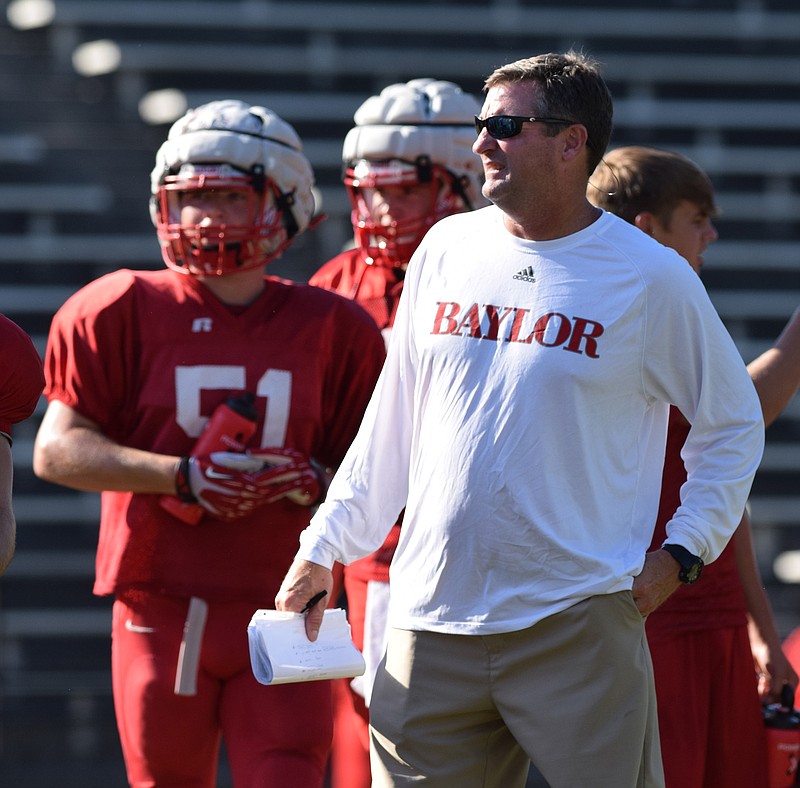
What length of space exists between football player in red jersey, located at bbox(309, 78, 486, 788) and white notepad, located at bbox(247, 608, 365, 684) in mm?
1014

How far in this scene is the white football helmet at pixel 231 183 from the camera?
3352 mm

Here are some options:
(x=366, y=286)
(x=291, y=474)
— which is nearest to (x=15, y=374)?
(x=291, y=474)

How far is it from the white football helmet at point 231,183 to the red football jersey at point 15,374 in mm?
730

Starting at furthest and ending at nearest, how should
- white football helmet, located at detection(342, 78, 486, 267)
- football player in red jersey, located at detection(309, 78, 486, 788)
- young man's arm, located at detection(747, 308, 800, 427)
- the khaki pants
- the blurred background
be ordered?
1. the blurred background
2. white football helmet, located at detection(342, 78, 486, 267)
3. football player in red jersey, located at detection(309, 78, 486, 788)
4. young man's arm, located at detection(747, 308, 800, 427)
5. the khaki pants

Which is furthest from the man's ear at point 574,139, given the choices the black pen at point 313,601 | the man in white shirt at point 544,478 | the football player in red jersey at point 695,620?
the black pen at point 313,601

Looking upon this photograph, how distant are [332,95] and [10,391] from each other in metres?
6.32

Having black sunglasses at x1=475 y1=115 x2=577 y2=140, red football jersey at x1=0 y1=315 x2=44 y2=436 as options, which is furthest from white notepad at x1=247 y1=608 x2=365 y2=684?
black sunglasses at x1=475 y1=115 x2=577 y2=140

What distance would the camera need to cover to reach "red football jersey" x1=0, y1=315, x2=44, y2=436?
8.61ft

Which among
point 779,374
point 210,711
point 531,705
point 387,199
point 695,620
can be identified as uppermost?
point 387,199

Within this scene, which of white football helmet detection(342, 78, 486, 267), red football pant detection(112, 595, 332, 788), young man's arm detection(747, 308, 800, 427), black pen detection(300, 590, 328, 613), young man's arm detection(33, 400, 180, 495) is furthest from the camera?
white football helmet detection(342, 78, 486, 267)

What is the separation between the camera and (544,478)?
2.41 m

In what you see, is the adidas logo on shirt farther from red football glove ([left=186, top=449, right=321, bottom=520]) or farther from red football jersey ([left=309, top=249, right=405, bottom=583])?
red football jersey ([left=309, top=249, right=405, bottom=583])

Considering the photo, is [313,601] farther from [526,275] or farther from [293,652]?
[526,275]

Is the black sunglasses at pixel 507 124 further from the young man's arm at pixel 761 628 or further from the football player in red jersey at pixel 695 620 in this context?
the young man's arm at pixel 761 628
